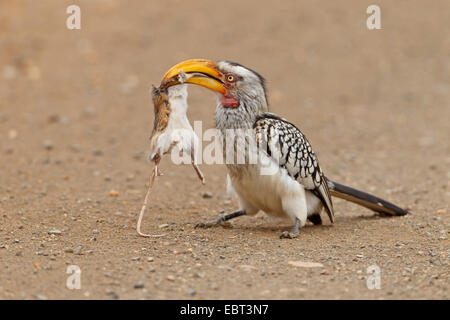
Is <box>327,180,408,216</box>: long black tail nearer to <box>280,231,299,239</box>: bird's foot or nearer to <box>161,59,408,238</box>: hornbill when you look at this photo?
<box>161,59,408,238</box>: hornbill

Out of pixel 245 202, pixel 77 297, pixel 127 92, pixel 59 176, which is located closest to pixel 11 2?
pixel 127 92

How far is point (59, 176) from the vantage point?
758 cm

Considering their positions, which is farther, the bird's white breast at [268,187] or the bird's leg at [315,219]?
the bird's leg at [315,219]

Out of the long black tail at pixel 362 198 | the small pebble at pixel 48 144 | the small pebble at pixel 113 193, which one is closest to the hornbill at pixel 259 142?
the long black tail at pixel 362 198

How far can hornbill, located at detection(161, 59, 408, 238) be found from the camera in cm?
547

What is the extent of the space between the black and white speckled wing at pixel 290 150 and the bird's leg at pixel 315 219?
0.22 m

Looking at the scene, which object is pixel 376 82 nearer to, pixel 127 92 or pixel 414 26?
pixel 414 26

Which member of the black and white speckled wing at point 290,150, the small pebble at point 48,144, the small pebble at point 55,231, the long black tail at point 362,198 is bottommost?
the small pebble at point 55,231

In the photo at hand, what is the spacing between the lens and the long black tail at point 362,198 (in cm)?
630

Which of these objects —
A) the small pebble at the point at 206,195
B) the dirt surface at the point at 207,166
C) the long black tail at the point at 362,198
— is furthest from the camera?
the small pebble at the point at 206,195

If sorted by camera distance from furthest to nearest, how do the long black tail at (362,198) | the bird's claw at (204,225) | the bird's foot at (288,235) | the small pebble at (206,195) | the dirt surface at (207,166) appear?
the small pebble at (206,195) < the long black tail at (362,198) < the bird's claw at (204,225) < the bird's foot at (288,235) < the dirt surface at (207,166)

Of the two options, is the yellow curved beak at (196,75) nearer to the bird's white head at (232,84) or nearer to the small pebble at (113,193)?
the bird's white head at (232,84)

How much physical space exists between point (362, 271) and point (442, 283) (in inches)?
21.5

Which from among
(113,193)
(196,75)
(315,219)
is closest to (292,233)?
(315,219)
